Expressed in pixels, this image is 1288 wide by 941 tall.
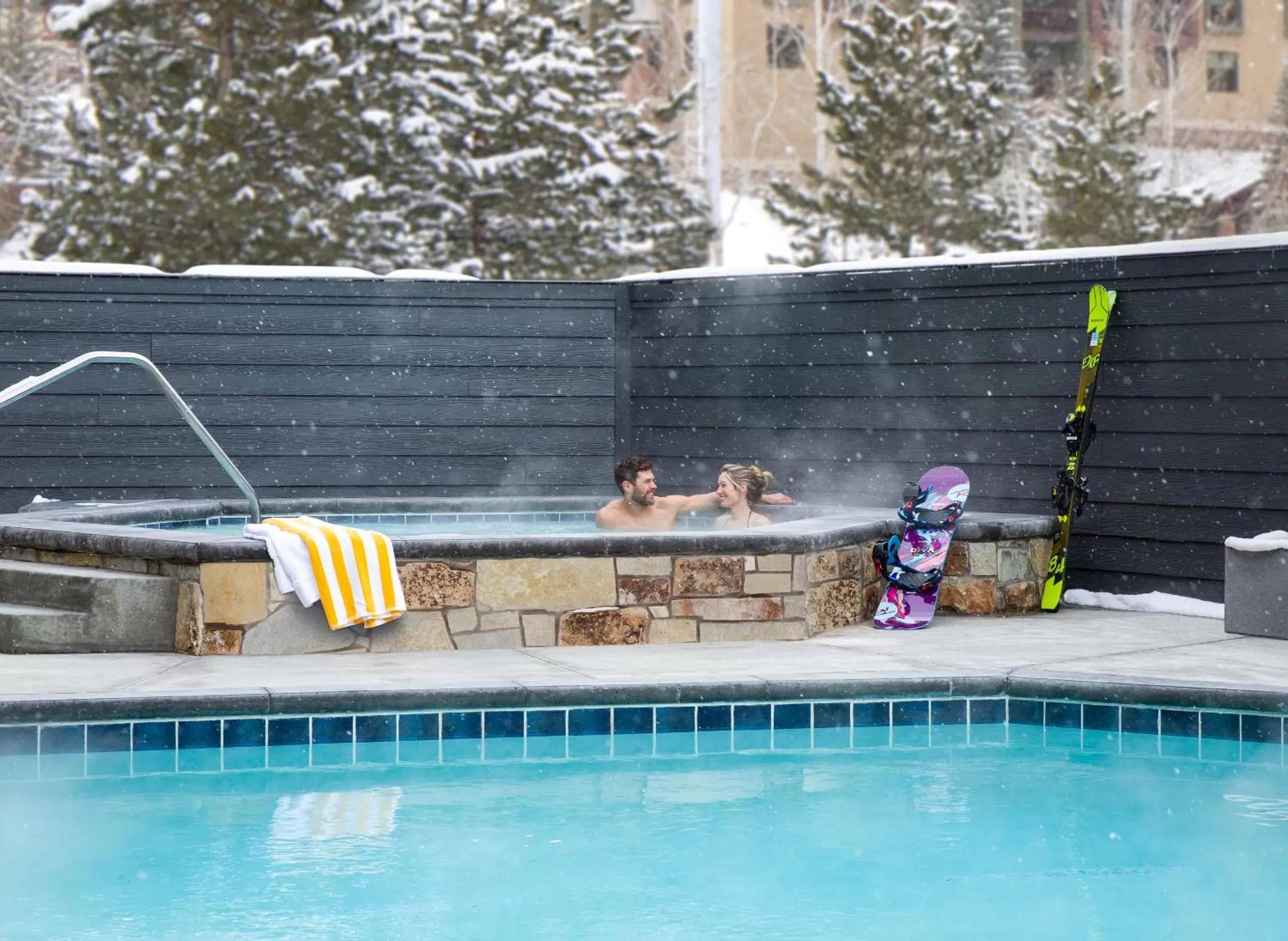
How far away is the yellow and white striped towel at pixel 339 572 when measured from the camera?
18.8 feet

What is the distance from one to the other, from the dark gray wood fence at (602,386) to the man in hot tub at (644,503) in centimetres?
71

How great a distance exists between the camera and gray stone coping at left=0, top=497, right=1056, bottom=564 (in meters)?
5.81

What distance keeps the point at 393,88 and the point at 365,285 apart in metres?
12.6

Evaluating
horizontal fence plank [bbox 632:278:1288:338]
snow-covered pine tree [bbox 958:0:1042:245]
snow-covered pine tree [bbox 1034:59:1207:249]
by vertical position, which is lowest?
horizontal fence plank [bbox 632:278:1288:338]

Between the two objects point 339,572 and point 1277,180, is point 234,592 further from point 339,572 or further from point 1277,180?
point 1277,180

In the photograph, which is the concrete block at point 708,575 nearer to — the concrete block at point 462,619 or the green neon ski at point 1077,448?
the concrete block at point 462,619

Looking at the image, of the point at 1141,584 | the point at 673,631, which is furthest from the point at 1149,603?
the point at 673,631

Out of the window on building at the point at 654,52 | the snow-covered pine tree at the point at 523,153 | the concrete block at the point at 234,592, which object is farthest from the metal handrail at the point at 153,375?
the window on building at the point at 654,52

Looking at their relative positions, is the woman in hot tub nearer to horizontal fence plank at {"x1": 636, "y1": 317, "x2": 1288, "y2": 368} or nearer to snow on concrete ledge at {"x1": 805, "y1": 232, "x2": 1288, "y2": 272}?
horizontal fence plank at {"x1": 636, "y1": 317, "x2": 1288, "y2": 368}

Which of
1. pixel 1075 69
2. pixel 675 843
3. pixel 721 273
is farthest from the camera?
pixel 1075 69

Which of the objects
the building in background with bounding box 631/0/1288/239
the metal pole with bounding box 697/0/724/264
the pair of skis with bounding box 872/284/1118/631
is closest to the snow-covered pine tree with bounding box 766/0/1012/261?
the metal pole with bounding box 697/0/724/264

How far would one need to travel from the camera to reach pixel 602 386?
31.5ft

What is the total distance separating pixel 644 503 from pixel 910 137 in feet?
58.7

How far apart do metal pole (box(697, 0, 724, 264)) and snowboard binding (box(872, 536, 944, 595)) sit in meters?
19.2
